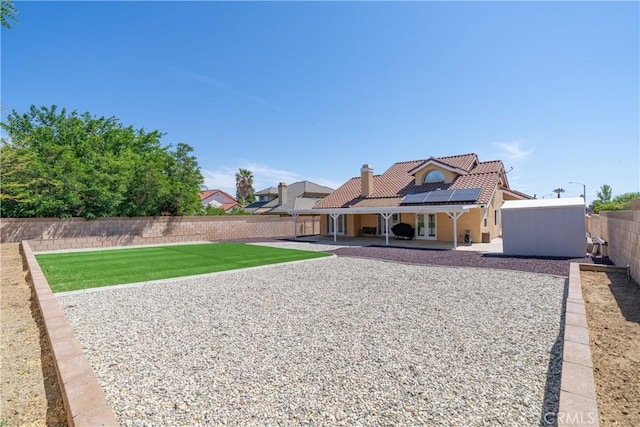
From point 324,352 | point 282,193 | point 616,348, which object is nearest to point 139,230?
point 282,193

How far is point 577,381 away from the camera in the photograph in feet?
9.78

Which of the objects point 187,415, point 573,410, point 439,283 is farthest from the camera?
point 439,283

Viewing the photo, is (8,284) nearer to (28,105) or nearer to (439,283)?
(439,283)

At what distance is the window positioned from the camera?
2186cm

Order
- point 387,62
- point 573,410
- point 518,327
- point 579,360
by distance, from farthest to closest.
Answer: point 387,62 < point 518,327 < point 579,360 < point 573,410

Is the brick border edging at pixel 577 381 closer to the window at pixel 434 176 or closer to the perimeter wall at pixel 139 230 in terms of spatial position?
the window at pixel 434 176

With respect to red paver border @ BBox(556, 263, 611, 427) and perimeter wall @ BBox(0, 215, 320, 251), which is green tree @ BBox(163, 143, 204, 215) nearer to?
perimeter wall @ BBox(0, 215, 320, 251)

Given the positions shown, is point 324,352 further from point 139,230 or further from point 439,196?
point 139,230

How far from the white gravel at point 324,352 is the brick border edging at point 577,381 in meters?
0.30

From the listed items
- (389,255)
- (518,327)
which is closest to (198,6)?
(389,255)

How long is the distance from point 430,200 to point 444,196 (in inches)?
32.6

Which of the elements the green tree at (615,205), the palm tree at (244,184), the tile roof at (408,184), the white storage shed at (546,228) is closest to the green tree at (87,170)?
the tile roof at (408,184)

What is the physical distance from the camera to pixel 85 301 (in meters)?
7.14

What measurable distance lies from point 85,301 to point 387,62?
16.2m
